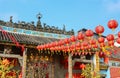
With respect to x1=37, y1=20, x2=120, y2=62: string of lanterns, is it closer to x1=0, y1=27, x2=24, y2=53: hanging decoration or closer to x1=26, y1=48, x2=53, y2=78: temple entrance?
x1=0, y1=27, x2=24, y2=53: hanging decoration

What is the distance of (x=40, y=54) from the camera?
1574 cm

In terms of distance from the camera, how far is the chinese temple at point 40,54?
1369 centimetres

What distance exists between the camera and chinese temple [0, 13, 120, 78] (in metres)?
13.7

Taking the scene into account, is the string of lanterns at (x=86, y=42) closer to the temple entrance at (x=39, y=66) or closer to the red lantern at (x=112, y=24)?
the red lantern at (x=112, y=24)

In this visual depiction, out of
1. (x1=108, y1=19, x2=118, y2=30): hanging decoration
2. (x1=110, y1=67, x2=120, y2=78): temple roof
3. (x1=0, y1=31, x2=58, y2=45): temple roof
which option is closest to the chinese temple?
(x1=0, y1=31, x2=58, y2=45): temple roof

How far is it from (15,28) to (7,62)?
2.98m

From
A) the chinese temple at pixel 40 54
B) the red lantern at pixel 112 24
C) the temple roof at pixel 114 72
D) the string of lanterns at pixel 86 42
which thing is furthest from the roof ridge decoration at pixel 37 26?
the red lantern at pixel 112 24

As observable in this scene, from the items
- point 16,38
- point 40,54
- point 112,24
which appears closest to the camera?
point 112,24

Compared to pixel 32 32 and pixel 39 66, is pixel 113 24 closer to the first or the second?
pixel 39 66

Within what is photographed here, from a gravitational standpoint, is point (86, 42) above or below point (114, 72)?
above

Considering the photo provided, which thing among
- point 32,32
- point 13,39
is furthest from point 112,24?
point 32,32

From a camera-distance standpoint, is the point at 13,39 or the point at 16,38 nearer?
the point at 13,39

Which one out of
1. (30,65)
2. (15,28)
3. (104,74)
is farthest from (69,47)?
(104,74)

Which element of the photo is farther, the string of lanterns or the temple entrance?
the temple entrance
